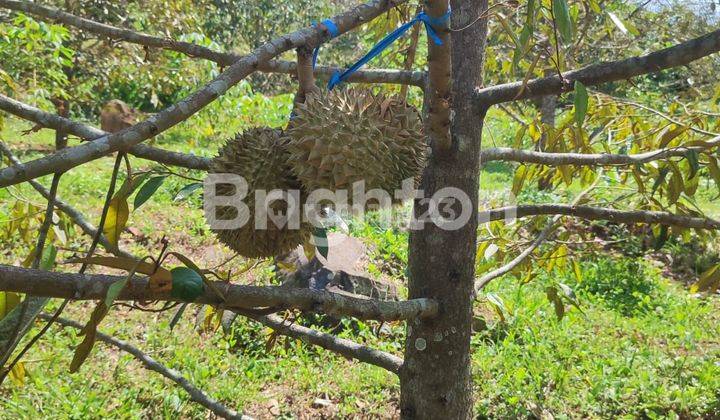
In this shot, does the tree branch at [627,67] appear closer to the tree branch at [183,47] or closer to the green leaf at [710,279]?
the tree branch at [183,47]

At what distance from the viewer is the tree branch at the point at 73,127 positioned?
0.96 m

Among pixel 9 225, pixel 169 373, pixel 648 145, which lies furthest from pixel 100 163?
pixel 648 145

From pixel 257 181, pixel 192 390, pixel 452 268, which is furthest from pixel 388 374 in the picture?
pixel 257 181

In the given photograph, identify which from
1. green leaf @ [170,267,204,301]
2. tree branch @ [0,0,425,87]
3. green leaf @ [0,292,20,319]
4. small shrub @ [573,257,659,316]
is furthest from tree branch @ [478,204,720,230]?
small shrub @ [573,257,659,316]

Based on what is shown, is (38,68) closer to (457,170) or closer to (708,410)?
(457,170)

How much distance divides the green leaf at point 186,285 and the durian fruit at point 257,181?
0.33 metres

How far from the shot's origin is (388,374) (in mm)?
3225

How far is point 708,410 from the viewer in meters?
2.82

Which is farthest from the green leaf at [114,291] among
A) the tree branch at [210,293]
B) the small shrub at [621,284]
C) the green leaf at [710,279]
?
the small shrub at [621,284]

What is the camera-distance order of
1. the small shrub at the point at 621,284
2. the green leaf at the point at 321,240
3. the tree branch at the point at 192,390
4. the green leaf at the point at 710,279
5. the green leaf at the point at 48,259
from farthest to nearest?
the small shrub at the point at 621,284
the green leaf at the point at 710,279
the tree branch at the point at 192,390
the green leaf at the point at 321,240
the green leaf at the point at 48,259

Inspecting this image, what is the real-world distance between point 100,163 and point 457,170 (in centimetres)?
648

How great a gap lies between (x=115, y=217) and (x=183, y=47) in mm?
476

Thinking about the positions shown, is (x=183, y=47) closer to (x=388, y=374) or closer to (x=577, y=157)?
(x=577, y=157)

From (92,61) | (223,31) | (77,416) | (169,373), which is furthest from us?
(223,31)
